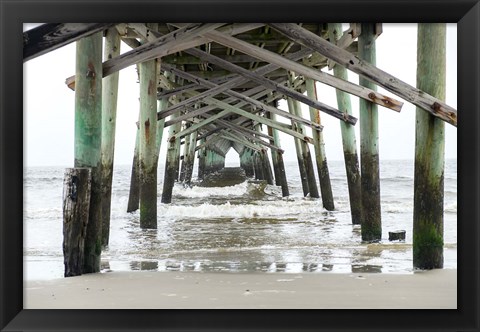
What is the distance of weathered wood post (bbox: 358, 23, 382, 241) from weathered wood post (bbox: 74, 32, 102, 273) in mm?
2329

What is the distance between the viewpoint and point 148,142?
17.1 ft

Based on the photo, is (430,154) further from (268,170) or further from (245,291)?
(268,170)

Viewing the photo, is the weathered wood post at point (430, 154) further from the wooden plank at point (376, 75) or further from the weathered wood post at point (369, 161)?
the weathered wood post at point (369, 161)

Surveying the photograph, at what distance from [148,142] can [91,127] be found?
2159 millimetres

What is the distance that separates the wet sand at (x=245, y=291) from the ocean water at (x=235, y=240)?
0.24 m

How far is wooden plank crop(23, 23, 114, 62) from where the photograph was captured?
2359 mm

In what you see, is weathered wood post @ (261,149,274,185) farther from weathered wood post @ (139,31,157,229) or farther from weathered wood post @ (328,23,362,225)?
weathered wood post @ (139,31,157,229)

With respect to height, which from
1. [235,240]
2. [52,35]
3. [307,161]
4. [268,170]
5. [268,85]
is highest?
[268,85]

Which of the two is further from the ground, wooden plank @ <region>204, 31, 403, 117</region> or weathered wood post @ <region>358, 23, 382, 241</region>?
wooden plank @ <region>204, 31, 403, 117</region>

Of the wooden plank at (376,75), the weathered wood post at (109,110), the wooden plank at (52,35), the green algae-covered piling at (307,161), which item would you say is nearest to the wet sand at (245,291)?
the wooden plank at (376,75)

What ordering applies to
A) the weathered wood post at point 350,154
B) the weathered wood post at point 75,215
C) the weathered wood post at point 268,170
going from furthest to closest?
the weathered wood post at point 268,170
the weathered wood post at point 350,154
the weathered wood post at point 75,215

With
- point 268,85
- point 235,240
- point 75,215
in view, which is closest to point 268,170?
point 268,85

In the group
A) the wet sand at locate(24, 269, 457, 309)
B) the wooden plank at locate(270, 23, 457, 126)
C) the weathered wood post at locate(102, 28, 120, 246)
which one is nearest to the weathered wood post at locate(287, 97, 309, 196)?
the weathered wood post at locate(102, 28, 120, 246)

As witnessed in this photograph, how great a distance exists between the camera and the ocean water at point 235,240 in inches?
133
